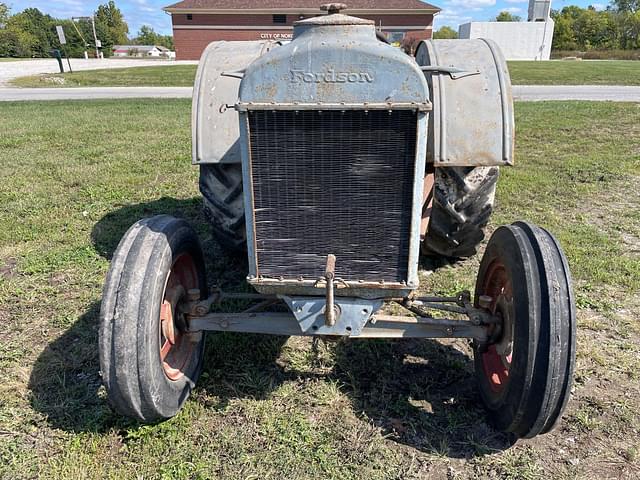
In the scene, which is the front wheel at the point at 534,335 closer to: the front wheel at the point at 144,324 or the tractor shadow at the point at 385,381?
the tractor shadow at the point at 385,381

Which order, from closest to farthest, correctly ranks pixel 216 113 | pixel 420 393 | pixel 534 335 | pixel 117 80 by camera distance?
pixel 534 335 < pixel 420 393 < pixel 216 113 < pixel 117 80

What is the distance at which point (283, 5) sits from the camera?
3647 centimetres

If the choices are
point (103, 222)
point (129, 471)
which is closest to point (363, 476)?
point (129, 471)

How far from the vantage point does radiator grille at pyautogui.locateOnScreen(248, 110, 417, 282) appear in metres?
2.26

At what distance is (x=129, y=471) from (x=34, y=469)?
43 cm

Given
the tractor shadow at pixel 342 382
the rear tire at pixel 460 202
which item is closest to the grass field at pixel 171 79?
the rear tire at pixel 460 202

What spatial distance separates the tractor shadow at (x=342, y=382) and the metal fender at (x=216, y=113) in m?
1.19

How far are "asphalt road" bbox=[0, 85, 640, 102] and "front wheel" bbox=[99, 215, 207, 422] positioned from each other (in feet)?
48.4

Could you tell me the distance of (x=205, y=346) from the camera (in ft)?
10.6

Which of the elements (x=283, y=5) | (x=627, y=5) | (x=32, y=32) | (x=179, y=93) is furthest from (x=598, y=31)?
(x=32, y=32)

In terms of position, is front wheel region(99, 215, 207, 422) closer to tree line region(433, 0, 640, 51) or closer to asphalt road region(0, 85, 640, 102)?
asphalt road region(0, 85, 640, 102)

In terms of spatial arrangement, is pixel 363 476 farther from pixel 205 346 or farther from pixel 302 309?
pixel 205 346

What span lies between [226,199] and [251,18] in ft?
123

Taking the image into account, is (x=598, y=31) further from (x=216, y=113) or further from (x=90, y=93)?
(x=216, y=113)
